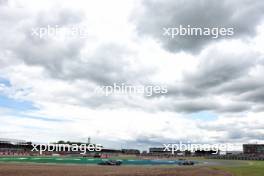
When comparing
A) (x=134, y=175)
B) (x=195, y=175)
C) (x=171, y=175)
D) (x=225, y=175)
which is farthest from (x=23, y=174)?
(x=225, y=175)

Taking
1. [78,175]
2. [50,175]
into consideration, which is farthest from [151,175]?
[50,175]

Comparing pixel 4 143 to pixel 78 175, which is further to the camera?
pixel 4 143

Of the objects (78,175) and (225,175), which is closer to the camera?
(78,175)

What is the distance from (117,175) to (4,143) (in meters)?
171

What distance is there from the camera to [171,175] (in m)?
45.2

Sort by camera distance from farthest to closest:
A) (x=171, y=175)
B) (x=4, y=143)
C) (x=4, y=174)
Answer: (x=4, y=143), (x=171, y=175), (x=4, y=174)

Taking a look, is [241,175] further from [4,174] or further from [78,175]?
[4,174]

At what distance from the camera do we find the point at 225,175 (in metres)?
46.6

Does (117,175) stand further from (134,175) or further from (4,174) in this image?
(4,174)

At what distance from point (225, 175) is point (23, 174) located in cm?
2589

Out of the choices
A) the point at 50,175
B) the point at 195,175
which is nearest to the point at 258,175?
the point at 195,175

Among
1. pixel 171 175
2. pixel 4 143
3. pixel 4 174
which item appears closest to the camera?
pixel 4 174

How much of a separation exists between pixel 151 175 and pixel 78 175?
908 cm

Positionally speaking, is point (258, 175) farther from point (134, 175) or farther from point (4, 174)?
point (4, 174)
